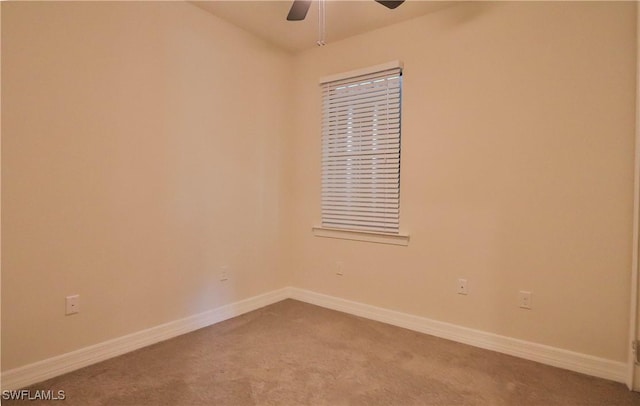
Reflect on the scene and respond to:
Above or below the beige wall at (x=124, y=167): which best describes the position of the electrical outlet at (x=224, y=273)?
below

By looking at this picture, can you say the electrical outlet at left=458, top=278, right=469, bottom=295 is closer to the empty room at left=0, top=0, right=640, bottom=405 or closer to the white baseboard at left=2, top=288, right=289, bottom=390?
the empty room at left=0, top=0, right=640, bottom=405

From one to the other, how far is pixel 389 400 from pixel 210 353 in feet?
4.08

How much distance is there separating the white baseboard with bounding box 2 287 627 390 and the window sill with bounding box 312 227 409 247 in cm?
60

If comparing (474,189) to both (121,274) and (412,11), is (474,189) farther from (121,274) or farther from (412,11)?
(121,274)

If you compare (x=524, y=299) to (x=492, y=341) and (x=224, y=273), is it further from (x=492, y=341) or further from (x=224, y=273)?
(x=224, y=273)

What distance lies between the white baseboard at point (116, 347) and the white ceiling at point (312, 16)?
249 centimetres

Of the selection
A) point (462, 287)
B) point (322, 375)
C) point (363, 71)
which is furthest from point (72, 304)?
point (363, 71)

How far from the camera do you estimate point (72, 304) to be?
211cm

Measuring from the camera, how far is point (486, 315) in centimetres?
253

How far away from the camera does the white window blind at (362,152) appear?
293 centimetres

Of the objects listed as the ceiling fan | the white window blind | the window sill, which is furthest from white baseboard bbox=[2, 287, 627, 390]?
the ceiling fan

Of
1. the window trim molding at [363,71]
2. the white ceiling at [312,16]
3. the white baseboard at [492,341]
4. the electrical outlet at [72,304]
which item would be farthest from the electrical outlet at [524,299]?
the electrical outlet at [72,304]

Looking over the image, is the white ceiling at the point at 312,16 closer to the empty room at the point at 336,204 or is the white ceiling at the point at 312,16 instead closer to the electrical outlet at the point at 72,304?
the empty room at the point at 336,204

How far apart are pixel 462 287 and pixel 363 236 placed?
932mm
